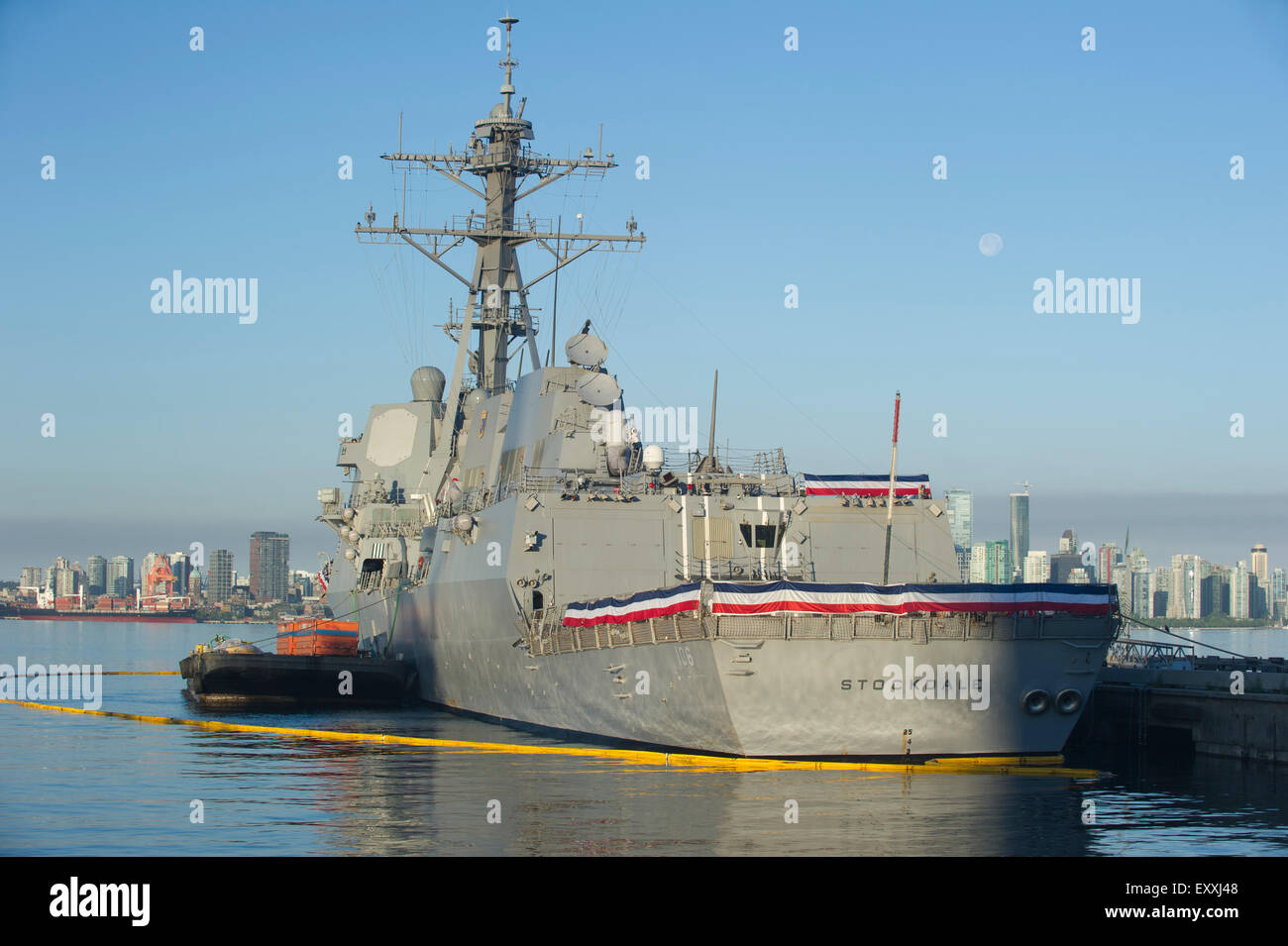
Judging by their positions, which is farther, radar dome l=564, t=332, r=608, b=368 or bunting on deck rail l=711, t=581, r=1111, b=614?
radar dome l=564, t=332, r=608, b=368

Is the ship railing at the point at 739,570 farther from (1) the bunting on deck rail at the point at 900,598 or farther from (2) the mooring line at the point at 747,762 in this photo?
(1) the bunting on deck rail at the point at 900,598

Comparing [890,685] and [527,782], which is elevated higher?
[890,685]

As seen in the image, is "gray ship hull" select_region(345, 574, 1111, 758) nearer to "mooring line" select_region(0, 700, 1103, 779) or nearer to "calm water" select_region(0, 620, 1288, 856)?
"mooring line" select_region(0, 700, 1103, 779)

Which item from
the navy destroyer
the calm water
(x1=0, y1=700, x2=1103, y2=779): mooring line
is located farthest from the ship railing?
the calm water

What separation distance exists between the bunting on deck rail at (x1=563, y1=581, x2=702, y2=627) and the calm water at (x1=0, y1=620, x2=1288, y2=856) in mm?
2752

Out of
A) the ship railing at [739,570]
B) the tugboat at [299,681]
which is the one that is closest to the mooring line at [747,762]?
the ship railing at [739,570]

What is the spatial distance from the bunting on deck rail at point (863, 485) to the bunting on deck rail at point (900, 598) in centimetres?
677

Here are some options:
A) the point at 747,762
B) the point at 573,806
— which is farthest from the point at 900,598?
the point at 573,806

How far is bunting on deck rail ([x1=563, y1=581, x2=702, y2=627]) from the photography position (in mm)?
24578

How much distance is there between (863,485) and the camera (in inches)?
1217

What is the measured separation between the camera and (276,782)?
24.3 m
